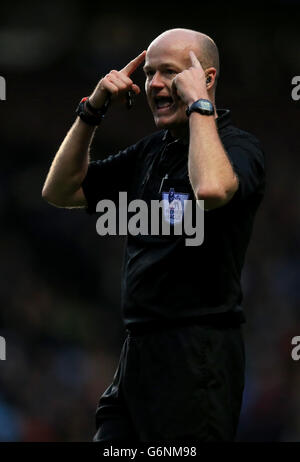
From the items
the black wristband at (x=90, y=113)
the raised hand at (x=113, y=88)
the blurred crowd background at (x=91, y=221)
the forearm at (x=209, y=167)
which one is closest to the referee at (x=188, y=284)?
the forearm at (x=209, y=167)

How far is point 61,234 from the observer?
33.6ft

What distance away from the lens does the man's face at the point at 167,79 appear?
139 inches

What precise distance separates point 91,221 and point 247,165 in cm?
711

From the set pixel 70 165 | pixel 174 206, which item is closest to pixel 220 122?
pixel 174 206

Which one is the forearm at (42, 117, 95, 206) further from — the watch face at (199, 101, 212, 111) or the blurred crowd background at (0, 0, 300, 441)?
the blurred crowd background at (0, 0, 300, 441)

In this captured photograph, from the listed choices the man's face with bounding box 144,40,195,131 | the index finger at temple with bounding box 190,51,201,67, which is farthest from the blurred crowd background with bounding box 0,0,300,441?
the index finger at temple with bounding box 190,51,201,67

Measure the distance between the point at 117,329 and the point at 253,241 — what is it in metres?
1.86

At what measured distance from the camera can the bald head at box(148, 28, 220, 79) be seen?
353 cm

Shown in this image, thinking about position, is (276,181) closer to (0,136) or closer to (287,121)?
(287,121)

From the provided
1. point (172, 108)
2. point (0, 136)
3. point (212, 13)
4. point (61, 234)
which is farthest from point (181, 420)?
point (212, 13)

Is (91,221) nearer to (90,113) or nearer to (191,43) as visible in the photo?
(90,113)

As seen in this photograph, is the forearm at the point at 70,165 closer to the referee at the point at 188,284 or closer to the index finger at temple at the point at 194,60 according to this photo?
the referee at the point at 188,284

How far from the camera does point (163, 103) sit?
3.57 m

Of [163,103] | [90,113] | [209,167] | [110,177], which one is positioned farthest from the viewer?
[110,177]
